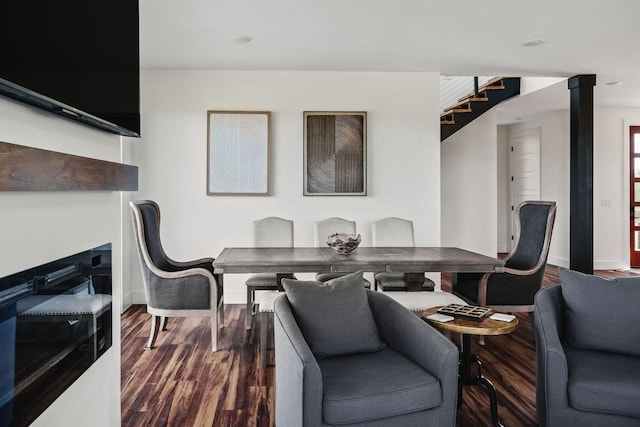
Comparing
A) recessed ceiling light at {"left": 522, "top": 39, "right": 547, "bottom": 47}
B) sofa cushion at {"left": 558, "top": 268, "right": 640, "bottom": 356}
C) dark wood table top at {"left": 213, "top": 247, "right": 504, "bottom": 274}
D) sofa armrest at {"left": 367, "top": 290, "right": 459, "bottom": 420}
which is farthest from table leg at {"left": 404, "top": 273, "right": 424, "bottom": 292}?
recessed ceiling light at {"left": 522, "top": 39, "right": 547, "bottom": 47}

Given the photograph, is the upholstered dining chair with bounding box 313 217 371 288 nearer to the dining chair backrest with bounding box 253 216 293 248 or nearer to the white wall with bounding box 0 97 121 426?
the dining chair backrest with bounding box 253 216 293 248

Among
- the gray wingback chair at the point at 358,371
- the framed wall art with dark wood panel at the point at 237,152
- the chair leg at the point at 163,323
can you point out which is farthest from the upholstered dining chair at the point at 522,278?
the chair leg at the point at 163,323

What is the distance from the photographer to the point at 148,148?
5.03 meters

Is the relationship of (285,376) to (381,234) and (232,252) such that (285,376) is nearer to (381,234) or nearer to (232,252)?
(232,252)

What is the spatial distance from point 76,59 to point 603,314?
256 centimetres

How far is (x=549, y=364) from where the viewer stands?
6.70ft

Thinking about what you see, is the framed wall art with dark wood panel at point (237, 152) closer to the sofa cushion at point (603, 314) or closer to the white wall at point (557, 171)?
the sofa cushion at point (603, 314)

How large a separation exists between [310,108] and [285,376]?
145 inches

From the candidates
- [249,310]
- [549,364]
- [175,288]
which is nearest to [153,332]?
[175,288]

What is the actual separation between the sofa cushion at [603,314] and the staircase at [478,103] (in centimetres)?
387

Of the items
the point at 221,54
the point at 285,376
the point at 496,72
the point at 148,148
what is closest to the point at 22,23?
the point at 285,376

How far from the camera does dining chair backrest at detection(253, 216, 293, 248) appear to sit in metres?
4.38

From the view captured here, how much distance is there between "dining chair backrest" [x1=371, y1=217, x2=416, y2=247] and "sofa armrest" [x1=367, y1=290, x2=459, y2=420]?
1.98 meters

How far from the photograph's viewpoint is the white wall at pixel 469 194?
6.60 m
